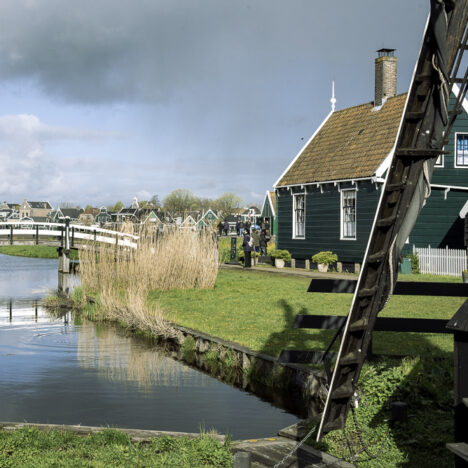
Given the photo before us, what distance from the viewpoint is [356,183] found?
25.2 m

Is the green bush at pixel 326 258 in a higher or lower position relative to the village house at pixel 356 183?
lower

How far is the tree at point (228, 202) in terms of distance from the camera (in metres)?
143

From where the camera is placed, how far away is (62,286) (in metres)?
25.5

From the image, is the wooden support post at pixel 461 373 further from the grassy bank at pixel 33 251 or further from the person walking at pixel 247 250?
the grassy bank at pixel 33 251

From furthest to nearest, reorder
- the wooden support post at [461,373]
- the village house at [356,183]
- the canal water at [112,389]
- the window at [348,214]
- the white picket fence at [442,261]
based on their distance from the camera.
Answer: the window at [348,214], the village house at [356,183], the white picket fence at [442,261], the canal water at [112,389], the wooden support post at [461,373]

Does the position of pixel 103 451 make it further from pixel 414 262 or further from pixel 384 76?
pixel 384 76

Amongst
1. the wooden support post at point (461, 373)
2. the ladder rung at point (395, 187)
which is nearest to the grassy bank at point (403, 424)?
the wooden support post at point (461, 373)

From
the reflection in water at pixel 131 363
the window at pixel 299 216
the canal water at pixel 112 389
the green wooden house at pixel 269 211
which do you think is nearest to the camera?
the canal water at pixel 112 389

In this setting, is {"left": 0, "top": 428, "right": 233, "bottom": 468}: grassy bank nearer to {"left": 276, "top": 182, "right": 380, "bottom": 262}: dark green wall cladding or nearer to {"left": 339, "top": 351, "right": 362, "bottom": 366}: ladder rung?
{"left": 339, "top": 351, "right": 362, "bottom": 366}: ladder rung

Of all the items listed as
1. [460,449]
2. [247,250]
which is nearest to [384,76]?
[247,250]

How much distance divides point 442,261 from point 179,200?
118 m

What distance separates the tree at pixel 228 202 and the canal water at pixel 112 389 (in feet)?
405

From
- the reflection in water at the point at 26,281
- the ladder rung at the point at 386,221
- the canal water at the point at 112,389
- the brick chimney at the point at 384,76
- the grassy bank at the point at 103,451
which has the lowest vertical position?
the canal water at the point at 112,389

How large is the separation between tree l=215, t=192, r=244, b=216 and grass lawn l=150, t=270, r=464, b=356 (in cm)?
11742
